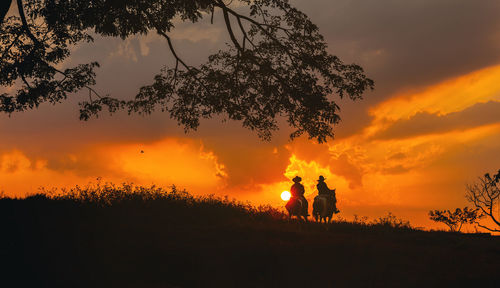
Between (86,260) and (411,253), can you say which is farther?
(411,253)

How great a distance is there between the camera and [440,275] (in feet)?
39.8

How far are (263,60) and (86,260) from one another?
10.5 metres

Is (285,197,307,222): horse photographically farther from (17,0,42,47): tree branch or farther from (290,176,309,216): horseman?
(17,0,42,47): tree branch

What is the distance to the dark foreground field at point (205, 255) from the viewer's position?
39.1 feet

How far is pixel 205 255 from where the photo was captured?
43.0 feet

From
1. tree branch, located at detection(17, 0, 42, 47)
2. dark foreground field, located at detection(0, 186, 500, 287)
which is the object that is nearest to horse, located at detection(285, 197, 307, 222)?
dark foreground field, located at detection(0, 186, 500, 287)

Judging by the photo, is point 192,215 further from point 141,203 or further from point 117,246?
point 117,246

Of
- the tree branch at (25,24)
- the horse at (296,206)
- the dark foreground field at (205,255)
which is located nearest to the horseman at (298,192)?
the horse at (296,206)

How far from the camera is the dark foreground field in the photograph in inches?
470

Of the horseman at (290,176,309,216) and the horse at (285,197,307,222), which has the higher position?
the horseman at (290,176,309,216)

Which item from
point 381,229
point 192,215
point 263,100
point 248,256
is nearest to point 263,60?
point 263,100

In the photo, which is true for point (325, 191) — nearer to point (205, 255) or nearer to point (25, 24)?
point (205, 255)

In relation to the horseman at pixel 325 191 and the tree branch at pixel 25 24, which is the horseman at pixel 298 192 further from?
the tree branch at pixel 25 24

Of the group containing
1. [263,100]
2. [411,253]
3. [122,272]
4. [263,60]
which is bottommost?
[122,272]
